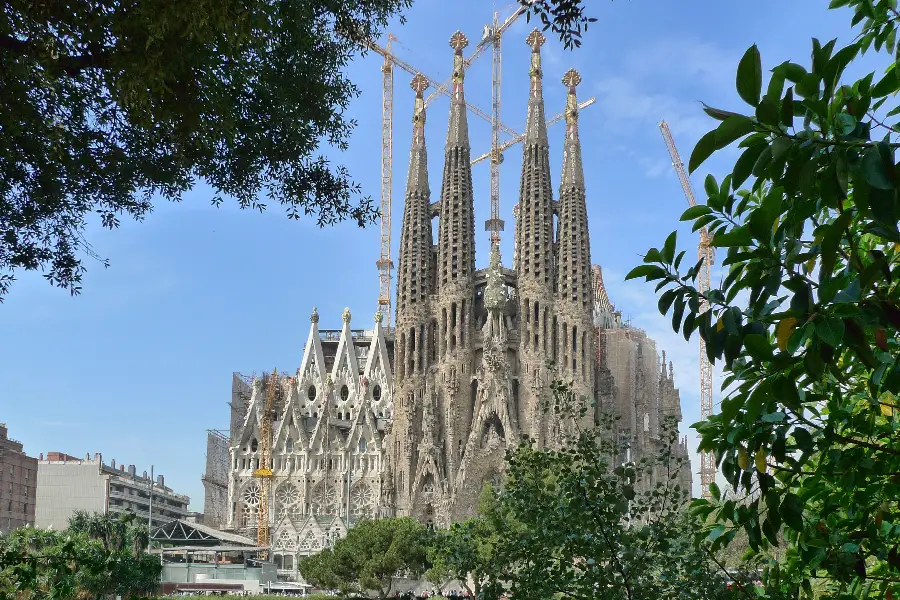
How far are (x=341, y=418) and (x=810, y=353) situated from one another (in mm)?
71639

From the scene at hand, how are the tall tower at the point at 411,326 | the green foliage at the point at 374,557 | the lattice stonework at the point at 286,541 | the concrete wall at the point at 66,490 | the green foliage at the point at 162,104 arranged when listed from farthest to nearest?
1. the concrete wall at the point at 66,490
2. the lattice stonework at the point at 286,541
3. the tall tower at the point at 411,326
4. the green foliage at the point at 374,557
5. the green foliage at the point at 162,104

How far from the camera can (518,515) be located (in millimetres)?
9742

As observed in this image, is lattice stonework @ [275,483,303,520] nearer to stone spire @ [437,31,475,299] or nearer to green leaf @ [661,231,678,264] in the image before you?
stone spire @ [437,31,475,299]

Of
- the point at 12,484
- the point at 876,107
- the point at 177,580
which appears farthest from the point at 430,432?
the point at 876,107

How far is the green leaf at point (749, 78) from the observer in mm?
3354

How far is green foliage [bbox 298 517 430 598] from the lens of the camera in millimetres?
38719

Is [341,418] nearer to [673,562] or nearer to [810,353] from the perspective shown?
[673,562]

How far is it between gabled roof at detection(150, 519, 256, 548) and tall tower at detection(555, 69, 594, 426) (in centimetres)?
2115

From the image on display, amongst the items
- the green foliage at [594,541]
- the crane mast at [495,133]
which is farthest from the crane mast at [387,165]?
the green foliage at [594,541]

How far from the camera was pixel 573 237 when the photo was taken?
57000mm

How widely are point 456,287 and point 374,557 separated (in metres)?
22.3

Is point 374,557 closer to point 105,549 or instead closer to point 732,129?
point 105,549

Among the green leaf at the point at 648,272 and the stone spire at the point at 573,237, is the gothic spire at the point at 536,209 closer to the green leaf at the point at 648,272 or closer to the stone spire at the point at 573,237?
the stone spire at the point at 573,237

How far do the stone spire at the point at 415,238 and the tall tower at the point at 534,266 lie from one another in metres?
5.95
